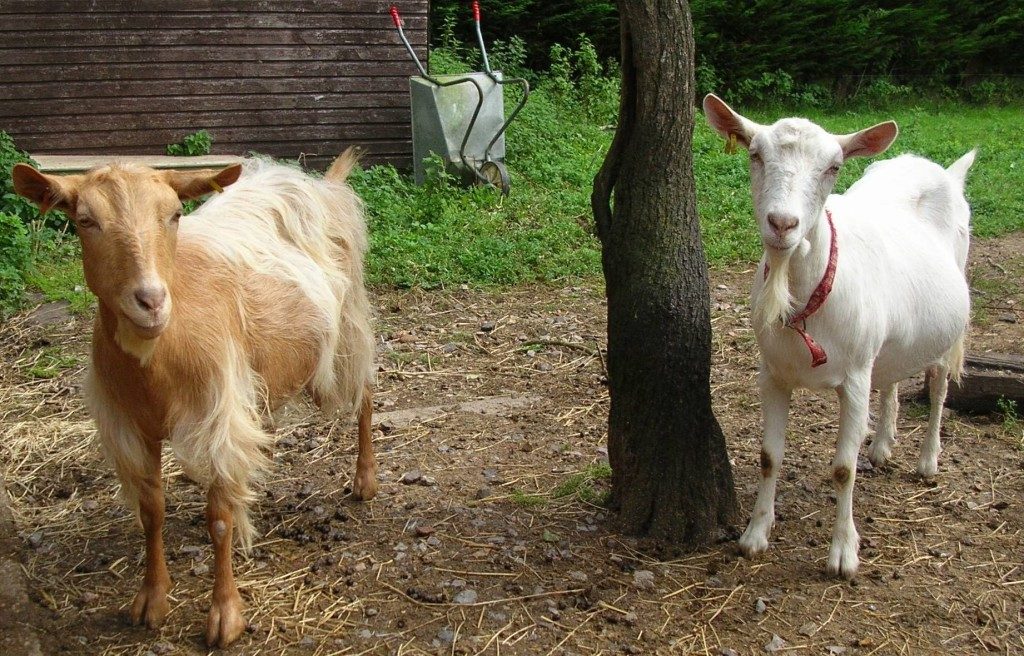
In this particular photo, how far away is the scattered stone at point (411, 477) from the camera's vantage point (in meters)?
4.70

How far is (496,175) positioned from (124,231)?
6622mm

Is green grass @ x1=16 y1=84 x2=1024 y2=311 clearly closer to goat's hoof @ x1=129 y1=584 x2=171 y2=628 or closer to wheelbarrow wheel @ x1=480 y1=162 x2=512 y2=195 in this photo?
wheelbarrow wheel @ x1=480 y1=162 x2=512 y2=195

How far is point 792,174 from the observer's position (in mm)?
3492

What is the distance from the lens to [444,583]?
3863mm

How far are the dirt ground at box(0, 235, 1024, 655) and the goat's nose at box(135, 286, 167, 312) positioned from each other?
1.32 metres

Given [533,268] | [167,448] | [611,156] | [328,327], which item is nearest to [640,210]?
[611,156]

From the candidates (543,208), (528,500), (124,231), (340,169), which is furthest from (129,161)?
(124,231)

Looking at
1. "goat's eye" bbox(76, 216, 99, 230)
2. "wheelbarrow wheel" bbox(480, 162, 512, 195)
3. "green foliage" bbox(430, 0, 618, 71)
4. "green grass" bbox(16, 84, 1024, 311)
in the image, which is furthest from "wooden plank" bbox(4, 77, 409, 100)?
"goat's eye" bbox(76, 216, 99, 230)

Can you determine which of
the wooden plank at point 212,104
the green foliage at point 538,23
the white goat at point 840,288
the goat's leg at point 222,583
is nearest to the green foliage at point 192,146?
the wooden plank at point 212,104

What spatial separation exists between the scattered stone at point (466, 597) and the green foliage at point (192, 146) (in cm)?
724

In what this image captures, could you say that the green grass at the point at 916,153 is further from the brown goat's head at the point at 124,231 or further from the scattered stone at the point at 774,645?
the brown goat's head at the point at 124,231

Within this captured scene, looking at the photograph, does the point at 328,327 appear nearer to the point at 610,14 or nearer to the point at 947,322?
the point at 947,322

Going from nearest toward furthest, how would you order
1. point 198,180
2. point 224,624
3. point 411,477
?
point 198,180 → point 224,624 → point 411,477

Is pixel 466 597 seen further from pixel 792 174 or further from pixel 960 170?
pixel 960 170
